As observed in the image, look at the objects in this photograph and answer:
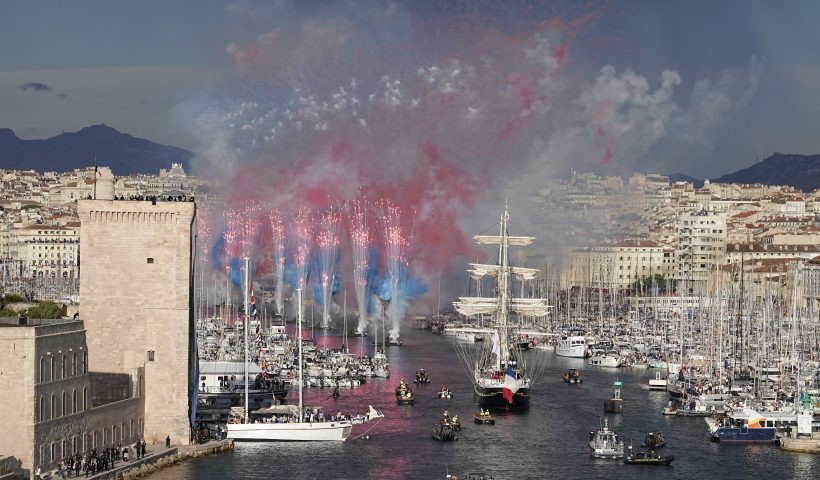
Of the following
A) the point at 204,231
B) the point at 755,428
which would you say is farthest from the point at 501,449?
the point at 204,231

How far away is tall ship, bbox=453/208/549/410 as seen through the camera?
62531 mm

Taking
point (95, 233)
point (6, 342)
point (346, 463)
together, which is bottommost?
point (346, 463)

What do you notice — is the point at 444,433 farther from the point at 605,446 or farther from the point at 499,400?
the point at 499,400

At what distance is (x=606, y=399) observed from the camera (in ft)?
214

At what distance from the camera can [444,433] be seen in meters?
53.0

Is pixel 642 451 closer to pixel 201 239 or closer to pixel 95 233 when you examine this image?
pixel 95 233

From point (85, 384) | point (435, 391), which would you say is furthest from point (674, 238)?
point (85, 384)

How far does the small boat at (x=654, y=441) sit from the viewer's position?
171 ft

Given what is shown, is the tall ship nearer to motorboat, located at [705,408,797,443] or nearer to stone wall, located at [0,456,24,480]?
motorboat, located at [705,408,797,443]

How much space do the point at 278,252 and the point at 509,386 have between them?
53.8m

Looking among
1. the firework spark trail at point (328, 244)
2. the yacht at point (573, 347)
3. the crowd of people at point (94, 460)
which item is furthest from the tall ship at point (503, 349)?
the firework spark trail at point (328, 244)

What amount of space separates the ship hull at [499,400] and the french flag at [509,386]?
152 millimetres

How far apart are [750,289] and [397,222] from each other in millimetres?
22427

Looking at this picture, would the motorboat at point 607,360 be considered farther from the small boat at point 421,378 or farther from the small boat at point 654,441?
the small boat at point 654,441
